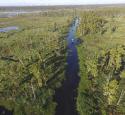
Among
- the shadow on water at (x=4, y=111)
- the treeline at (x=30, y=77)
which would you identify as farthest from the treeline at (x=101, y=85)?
the shadow on water at (x=4, y=111)

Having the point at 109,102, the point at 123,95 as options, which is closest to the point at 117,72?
the point at 123,95

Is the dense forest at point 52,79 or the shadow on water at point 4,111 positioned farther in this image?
the dense forest at point 52,79

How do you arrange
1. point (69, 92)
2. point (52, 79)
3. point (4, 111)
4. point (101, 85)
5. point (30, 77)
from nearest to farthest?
1. point (4, 111)
2. point (69, 92)
3. point (101, 85)
4. point (30, 77)
5. point (52, 79)

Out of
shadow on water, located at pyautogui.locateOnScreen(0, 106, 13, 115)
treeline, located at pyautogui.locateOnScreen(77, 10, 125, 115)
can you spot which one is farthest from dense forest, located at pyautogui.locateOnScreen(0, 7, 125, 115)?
shadow on water, located at pyautogui.locateOnScreen(0, 106, 13, 115)

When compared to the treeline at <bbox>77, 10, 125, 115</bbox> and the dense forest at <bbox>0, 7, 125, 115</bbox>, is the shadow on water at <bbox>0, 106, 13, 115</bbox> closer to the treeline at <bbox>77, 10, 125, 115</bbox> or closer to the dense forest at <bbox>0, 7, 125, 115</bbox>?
the dense forest at <bbox>0, 7, 125, 115</bbox>

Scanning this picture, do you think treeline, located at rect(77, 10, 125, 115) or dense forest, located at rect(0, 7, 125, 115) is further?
dense forest, located at rect(0, 7, 125, 115)

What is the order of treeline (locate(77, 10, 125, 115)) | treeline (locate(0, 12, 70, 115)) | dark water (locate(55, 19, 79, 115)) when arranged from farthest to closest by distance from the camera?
treeline (locate(0, 12, 70, 115)) → dark water (locate(55, 19, 79, 115)) → treeline (locate(77, 10, 125, 115))

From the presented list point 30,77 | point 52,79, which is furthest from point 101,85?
point 30,77

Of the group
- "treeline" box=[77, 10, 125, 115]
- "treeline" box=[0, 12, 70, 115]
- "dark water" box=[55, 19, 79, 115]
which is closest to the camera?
"treeline" box=[77, 10, 125, 115]

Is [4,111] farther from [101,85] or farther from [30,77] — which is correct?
[101,85]

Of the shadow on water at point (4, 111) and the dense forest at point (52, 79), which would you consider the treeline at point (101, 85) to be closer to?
the dense forest at point (52, 79)

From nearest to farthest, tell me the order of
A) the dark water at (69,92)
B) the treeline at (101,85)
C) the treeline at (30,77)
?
the treeline at (101,85) → the dark water at (69,92) → the treeline at (30,77)
